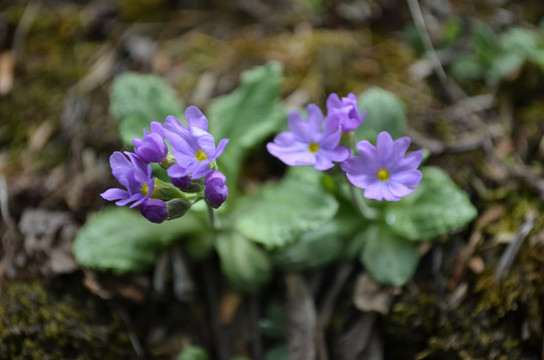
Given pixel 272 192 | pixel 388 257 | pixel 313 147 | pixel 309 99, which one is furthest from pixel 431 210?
pixel 309 99

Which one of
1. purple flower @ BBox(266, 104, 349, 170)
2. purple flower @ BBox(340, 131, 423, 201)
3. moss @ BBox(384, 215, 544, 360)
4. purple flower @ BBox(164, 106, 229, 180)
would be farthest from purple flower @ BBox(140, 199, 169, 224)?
moss @ BBox(384, 215, 544, 360)

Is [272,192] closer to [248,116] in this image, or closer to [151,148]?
[248,116]

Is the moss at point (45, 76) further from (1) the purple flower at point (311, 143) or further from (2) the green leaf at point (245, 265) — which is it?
(1) the purple flower at point (311, 143)

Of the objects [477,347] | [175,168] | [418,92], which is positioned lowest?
[477,347]

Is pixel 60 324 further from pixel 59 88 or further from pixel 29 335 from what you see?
pixel 59 88

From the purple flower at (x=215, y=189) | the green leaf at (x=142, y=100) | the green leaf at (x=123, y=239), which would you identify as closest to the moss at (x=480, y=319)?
the purple flower at (x=215, y=189)

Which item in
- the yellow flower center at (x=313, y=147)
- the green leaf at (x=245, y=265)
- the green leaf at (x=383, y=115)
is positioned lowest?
the green leaf at (x=245, y=265)

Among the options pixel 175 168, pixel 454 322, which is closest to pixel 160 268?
pixel 175 168
